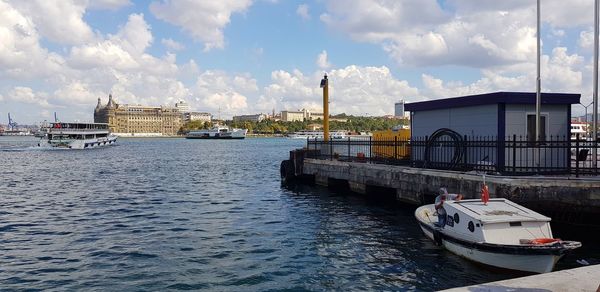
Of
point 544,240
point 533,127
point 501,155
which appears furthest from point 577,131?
point 544,240

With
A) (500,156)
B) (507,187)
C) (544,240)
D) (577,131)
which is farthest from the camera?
(577,131)

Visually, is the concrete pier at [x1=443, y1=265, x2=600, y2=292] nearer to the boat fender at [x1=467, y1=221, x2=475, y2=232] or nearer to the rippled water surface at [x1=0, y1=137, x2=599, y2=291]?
the rippled water surface at [x1=0, y1=137, x2=599, y2=291]

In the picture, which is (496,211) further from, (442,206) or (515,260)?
(442,206)

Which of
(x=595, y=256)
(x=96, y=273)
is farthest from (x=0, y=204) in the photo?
(x=595, y=256)

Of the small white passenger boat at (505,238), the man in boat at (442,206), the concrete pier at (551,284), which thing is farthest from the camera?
the man in boat at (442,206)

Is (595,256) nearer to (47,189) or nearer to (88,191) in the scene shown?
(88,191)

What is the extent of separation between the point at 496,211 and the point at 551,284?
495cm

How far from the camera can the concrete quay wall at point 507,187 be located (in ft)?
53.8

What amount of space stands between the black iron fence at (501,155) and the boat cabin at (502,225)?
471 centimetres

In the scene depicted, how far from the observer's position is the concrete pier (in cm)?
816

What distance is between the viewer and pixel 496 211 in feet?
43.2

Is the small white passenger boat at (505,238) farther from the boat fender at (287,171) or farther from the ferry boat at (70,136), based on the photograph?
the ferry boat at (70,136)

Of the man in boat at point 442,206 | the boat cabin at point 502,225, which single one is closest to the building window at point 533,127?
the man in boat at point 442,206

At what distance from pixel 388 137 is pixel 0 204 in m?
23.7
